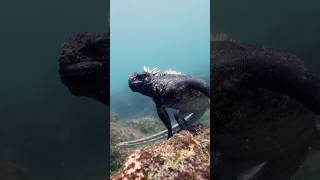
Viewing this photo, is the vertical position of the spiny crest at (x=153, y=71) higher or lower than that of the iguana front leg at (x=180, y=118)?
higher

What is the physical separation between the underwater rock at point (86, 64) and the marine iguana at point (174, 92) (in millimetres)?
508

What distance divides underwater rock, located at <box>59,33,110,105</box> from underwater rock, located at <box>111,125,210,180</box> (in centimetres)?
191

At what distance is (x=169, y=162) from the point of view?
4.23m

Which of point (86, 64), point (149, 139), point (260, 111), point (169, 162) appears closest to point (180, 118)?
point (149, 139)

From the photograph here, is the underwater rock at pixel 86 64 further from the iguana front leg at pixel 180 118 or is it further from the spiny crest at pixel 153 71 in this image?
the iguana front leg at pixel 180 118

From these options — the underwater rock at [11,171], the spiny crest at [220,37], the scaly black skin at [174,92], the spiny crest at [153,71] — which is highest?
the spiny crest at [220,37]

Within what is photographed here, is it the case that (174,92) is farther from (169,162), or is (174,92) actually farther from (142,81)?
(169,162)

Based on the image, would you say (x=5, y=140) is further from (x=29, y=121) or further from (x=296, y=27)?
(x=296, y=27)

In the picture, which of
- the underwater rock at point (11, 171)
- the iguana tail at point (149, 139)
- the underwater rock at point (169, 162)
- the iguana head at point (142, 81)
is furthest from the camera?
the iguana tail at point (149, 139)

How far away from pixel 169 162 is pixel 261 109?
2.28 metres

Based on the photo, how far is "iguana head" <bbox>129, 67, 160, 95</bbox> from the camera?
610 centimetres

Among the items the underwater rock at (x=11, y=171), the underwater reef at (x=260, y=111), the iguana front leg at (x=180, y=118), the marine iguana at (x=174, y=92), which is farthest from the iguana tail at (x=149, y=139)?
the underwater rock at (x=11, y=171)

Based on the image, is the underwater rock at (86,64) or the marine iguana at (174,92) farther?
the marine iguana at (174,92)

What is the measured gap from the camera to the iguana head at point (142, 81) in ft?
20.0
